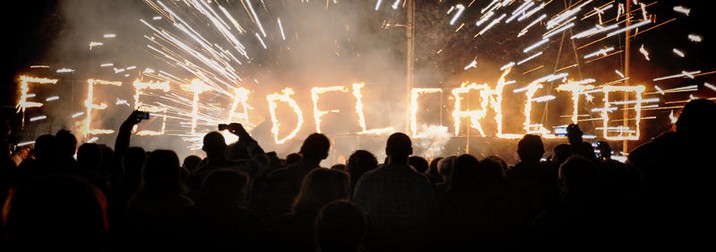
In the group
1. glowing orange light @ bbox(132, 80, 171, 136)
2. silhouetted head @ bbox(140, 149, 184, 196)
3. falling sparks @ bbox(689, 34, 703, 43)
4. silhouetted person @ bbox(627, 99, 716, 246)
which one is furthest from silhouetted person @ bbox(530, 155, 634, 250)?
falling sparks @ bbox(689, 34, 703, 43)

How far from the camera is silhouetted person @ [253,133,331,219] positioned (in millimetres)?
3504

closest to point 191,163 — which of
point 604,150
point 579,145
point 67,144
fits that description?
point 67,144

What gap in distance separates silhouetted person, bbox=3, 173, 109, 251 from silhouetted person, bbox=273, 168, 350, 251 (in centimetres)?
163

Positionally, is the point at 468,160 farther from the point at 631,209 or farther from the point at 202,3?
the point at 202,3

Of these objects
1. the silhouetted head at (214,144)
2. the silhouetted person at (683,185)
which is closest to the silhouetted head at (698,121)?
the silhouetted person at (683,185)

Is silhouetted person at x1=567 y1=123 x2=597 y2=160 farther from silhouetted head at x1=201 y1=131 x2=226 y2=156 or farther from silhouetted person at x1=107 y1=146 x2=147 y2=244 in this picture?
silhouetted person at x1=107 y1=146 x2=147 y2=244

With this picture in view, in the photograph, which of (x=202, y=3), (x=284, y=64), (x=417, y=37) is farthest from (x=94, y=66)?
(x=417, y=37)

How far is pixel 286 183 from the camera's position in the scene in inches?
139

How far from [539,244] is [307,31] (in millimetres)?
11286

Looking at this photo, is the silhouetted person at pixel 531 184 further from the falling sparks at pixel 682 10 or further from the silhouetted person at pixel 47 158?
the falling sparks at pixel 682 10

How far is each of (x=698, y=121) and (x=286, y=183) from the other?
7.94ft

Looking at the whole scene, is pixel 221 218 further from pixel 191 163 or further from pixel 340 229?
pixel 191 163

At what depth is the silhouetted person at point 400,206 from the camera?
3.13m

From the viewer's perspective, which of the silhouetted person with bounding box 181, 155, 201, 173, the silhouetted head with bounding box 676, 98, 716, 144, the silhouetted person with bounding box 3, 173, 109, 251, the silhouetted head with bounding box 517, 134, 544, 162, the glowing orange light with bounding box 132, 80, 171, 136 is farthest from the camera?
the glowing orange light with bounding box 132, 80, 171, 136
